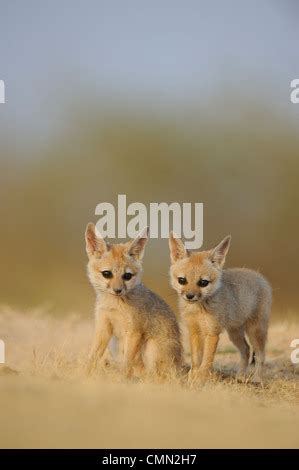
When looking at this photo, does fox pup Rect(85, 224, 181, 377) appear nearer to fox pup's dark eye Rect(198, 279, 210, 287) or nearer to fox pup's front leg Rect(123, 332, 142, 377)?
fox pup's front leg Rect(123, 332, 142, 377)

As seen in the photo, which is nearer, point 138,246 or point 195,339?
point 138,246

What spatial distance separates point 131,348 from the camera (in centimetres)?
851

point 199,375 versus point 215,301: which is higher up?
point 215,301

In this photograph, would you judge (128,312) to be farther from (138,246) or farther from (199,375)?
(199,375)

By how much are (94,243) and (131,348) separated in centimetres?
108

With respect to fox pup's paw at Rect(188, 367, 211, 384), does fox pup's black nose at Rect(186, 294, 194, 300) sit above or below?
above

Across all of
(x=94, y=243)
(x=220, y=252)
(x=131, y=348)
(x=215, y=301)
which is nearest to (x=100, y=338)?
(x=131, y=348)

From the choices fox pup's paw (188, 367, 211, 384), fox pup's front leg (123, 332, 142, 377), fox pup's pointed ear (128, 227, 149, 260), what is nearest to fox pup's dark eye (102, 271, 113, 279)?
fox pup's pointed ear (128, 227, 149, 260)

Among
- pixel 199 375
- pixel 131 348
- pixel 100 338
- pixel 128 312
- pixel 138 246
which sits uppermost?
pixel 138 246

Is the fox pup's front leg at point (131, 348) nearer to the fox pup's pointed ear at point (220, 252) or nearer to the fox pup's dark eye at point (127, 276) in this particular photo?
the fox pup's dark eye at point (127, 276)

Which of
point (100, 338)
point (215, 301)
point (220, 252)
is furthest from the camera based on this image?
point (215, 301)

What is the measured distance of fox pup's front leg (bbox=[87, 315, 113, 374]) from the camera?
28.2 feet

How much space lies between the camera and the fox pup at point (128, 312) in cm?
844

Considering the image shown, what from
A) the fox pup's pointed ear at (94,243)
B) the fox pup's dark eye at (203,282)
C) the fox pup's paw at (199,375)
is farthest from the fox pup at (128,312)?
the fox pup's dark eye at (203,282)
